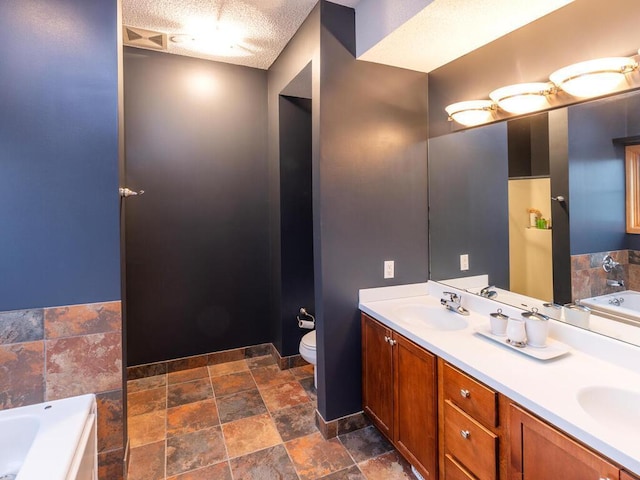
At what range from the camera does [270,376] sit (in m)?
2.86

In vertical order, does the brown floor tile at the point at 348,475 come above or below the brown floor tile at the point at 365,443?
below

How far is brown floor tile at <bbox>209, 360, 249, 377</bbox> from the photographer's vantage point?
291cm

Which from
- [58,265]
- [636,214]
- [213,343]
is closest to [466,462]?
[636,214]

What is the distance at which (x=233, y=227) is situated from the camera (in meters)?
3.06

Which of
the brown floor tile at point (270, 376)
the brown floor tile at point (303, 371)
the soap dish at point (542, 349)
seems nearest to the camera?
the soap dish at point (542, 349)

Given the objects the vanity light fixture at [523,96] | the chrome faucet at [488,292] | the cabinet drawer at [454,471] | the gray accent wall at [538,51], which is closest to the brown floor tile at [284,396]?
the cabinet drawer at [454,471]

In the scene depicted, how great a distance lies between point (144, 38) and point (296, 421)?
9.57 feet

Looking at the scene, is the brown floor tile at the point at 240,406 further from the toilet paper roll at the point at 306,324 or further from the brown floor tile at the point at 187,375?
the toilet paper roll at the point at 306,324

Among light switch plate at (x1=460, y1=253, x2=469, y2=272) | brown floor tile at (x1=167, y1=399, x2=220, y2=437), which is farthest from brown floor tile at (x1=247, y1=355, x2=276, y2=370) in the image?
light switch plate at (x1=460, y1=253, x2=469, y2=272)

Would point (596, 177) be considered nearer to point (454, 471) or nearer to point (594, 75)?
point (594, 75)

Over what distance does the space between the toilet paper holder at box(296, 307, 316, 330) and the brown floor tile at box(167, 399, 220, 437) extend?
2.96 ft

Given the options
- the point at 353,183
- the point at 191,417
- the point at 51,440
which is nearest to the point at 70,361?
the point at 51,440

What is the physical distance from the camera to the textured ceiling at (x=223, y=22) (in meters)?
2.05

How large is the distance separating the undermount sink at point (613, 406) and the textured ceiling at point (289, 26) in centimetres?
159
